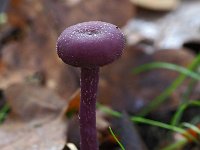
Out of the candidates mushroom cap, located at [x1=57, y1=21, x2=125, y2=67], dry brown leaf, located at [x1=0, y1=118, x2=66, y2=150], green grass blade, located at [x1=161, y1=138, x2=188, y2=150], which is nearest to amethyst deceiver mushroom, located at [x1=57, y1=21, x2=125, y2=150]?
mushroom cap, located at [x1=57, y1=21, x2=125, y2=67]

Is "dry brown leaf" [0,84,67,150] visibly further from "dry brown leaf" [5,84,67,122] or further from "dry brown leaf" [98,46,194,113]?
"dry brown leaf" [98,46,194,113]

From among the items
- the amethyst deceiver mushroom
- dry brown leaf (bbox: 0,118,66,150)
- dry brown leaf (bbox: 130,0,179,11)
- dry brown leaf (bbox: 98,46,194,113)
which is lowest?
dry brown leaf (bbox: 0,118,66,150)

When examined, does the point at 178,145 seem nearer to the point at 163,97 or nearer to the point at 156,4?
the point at 163,97

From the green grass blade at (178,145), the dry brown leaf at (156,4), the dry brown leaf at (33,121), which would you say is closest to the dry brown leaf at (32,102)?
the dry brown leaf at (33,121)

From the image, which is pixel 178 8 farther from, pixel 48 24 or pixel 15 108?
pixel 15 108

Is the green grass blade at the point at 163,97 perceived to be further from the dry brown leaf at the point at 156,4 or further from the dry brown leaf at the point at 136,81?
the dry brown leaf at the point at 156,4

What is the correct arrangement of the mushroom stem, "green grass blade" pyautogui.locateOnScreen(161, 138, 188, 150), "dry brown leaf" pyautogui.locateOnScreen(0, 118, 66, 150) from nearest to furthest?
the mushroom stem < "dry brown leaf" pyautogui.locateOnScreen(0, 118, 66, 150) < "green grass blade" pyautogui.locateOnScreen(161, 138, 188, 150)

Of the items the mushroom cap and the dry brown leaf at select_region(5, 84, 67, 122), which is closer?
the mushroom cap
